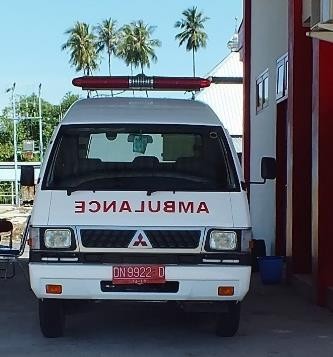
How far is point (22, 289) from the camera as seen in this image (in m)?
10.9

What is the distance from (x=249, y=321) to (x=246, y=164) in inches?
365

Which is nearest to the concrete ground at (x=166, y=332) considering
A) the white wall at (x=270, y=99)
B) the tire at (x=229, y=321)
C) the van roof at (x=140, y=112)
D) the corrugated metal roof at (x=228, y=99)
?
the tire at (x=229, y=321)

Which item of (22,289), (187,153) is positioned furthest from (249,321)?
(22,289)

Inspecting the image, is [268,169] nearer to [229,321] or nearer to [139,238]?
[229,321]

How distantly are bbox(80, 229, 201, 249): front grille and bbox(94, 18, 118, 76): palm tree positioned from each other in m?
76.6

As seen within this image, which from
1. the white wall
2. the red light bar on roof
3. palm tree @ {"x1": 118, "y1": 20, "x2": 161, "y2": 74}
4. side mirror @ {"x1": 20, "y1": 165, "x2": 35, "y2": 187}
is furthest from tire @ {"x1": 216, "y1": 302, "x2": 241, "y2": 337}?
palm tree @ {"x1": 118, "y1": 20, "x2": 161, "y2": 74}

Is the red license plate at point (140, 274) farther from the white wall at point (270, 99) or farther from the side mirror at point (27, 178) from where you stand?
the white wall at point (270, 99)

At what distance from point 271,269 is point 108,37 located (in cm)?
7359

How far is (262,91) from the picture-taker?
16016 millimetres

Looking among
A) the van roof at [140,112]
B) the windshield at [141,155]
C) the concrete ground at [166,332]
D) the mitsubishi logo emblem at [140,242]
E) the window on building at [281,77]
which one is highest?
the window on building at [281,77]

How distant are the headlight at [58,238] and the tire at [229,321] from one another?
1663 millimetres

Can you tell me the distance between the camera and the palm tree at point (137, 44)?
79312 millimetres

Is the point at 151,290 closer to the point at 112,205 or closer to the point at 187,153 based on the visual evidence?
the point at 112,205

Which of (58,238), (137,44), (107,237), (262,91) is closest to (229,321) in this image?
(107,237)
